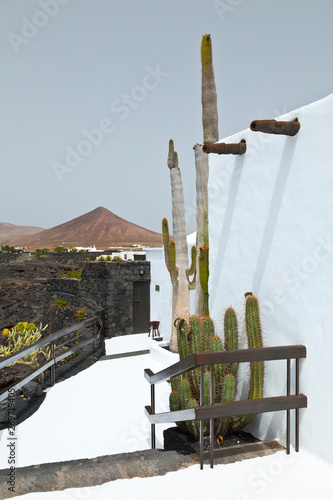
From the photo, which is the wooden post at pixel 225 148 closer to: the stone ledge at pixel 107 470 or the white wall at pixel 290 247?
the white wall at pixel 290 247

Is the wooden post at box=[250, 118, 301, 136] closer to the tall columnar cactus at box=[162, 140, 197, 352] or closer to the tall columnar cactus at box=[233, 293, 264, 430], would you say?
the tall columnar cactus at box=[233, 293, 264, 430]

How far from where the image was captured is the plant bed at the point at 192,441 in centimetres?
310

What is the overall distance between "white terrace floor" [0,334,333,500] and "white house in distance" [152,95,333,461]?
1.08 ft

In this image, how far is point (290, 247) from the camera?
2807 mm

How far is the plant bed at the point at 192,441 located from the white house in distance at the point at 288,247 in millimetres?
122

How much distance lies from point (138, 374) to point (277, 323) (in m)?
4.45

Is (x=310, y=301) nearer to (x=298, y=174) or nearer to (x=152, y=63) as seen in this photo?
(x=298, y=174)

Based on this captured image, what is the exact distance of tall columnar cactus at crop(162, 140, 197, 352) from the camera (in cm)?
795

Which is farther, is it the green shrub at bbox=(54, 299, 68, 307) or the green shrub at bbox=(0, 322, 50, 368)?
the green shrub at bbox=(54, 299, 68, 307)

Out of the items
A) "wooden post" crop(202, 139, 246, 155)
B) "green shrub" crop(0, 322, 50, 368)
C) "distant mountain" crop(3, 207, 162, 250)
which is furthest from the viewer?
"distant mountain" crop(3, 207, 162, 250)

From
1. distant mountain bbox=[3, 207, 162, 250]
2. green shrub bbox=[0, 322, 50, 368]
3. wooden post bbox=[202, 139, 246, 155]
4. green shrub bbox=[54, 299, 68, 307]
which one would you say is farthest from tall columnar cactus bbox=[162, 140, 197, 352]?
distant mountain bbox=[3, 207, 162, 250]

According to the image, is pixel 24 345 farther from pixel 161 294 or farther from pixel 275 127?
pixel 275 127

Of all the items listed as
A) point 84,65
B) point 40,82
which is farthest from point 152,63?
point 40,82

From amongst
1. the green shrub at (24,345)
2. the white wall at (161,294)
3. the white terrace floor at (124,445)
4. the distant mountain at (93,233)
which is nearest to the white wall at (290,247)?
the white terrace floor at (124,445)
